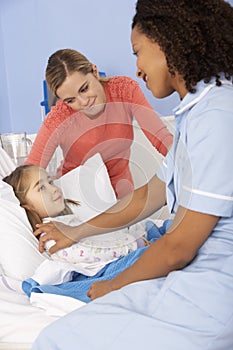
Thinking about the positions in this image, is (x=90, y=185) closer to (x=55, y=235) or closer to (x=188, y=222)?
(x=55, y=235)

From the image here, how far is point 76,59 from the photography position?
1613 mm

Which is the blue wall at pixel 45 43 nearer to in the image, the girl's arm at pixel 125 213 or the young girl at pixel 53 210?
the young girl at pixel 53 210

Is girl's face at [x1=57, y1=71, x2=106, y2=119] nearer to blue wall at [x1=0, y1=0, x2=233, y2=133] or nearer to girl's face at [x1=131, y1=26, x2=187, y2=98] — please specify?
girl's face at [x1=131, y1=26, x2=187, y2=98]

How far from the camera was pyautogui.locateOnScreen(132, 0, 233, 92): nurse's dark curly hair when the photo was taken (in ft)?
2.74

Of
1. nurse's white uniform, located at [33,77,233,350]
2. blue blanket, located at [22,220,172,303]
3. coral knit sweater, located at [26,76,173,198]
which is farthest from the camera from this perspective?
coral knit sweater, located at [26,76,173,198]

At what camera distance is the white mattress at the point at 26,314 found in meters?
1.07

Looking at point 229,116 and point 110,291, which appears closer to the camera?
point 229,116

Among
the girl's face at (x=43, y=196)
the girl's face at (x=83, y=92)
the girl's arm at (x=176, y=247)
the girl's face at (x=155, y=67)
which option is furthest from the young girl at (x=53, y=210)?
the girl's face at (x=155, y=67)

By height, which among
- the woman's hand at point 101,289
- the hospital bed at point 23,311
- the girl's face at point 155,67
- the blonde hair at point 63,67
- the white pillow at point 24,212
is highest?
the girl's face at point 155,67

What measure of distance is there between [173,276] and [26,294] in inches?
23.0

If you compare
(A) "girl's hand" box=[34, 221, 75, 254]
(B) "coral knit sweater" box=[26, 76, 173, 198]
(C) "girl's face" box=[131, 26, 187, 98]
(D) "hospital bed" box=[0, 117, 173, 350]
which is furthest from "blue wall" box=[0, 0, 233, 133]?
(C) "girl's face" box=[131, 26, 187, 98]

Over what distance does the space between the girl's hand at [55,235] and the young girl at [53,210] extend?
0.03 m

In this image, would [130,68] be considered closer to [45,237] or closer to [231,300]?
[45,237]

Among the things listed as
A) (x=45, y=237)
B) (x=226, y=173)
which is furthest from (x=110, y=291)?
(x=45, y=237)
